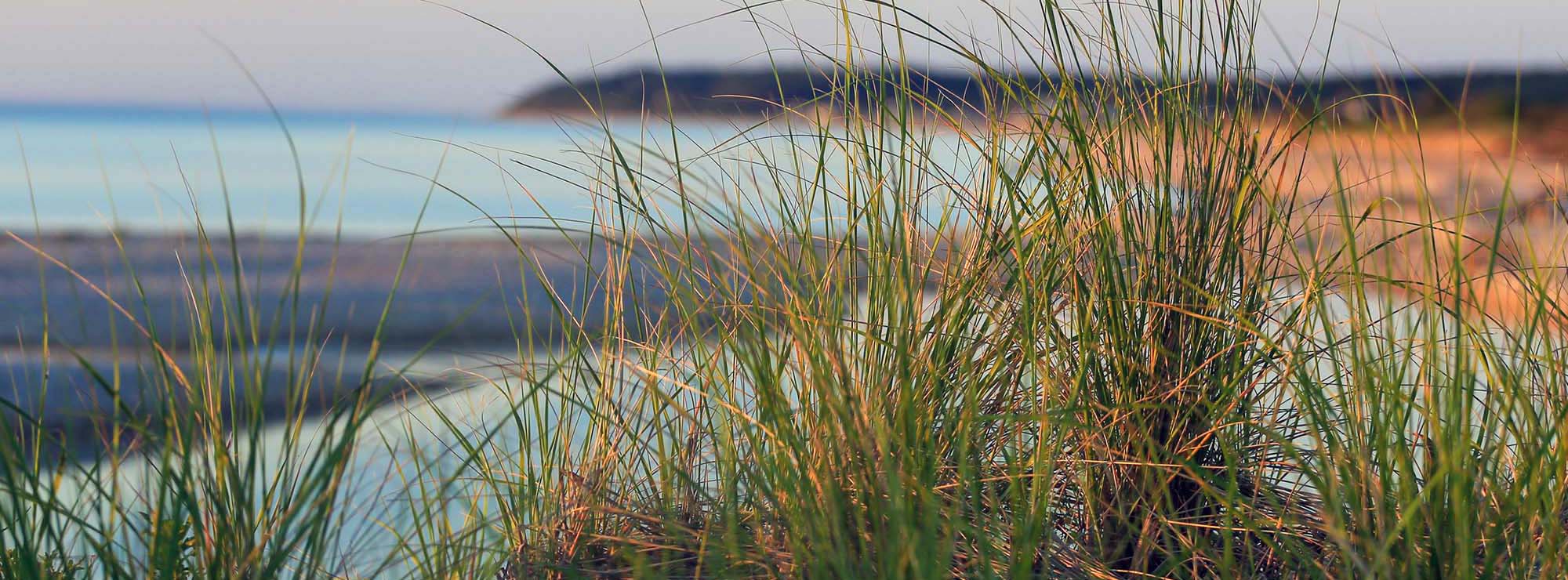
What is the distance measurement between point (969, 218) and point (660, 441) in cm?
45

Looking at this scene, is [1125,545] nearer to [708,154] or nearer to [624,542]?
[624,542]

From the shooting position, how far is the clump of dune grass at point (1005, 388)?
1079 mm

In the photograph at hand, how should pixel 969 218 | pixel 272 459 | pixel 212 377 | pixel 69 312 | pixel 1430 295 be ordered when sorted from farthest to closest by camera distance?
pixel 69 312 < pixel 272 459 < pixel 969 218 < pixel 212 377 < pixel 1430 295

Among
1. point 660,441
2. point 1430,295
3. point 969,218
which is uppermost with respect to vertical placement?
point 969,218

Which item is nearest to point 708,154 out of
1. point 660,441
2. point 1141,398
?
point 660,441

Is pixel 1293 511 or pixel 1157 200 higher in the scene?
pixel 1157 200

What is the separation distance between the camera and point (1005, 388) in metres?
1.37

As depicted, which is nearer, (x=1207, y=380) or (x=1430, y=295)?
(x=1430, y=295)

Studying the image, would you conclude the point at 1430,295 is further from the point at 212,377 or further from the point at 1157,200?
the point at 212,377

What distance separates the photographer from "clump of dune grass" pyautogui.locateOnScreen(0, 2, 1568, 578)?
1.08 metres

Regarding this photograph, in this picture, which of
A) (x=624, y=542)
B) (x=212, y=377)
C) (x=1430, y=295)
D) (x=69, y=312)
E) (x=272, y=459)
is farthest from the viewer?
(x=69, y=312)

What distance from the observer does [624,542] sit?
4.34 feet

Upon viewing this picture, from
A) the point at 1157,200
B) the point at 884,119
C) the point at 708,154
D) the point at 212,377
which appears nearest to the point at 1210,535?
the point at 1157,200

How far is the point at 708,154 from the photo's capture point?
4.89 feet
